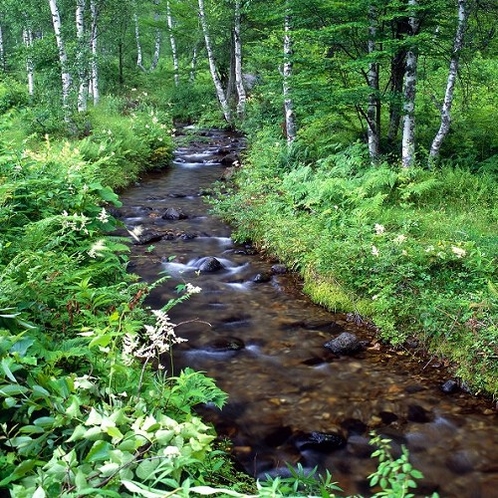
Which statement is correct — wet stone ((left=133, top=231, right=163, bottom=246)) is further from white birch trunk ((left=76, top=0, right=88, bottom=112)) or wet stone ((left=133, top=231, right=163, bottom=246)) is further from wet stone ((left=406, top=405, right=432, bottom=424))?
white birch trunk ((left=76, top=0, right=88, bottom=112))

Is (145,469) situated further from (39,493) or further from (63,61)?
(63,61)

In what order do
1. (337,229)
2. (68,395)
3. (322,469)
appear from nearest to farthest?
1. (68,395)
2. (322,469)
3. (337,229)

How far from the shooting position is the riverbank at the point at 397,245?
6.12 meters

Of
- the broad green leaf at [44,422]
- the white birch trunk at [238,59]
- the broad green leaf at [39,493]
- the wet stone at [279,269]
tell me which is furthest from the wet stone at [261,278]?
the white birch trunk at [238,59]

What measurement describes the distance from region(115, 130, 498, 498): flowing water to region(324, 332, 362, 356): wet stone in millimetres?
102

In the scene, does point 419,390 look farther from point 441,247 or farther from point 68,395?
point 68,395

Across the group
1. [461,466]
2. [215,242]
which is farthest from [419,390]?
[215,242]

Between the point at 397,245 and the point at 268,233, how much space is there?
3102mm

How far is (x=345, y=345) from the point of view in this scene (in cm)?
654

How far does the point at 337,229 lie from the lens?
8.66 meters

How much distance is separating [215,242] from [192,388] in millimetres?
7238

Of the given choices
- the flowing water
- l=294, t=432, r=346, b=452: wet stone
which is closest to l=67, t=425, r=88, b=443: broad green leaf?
the flowing water

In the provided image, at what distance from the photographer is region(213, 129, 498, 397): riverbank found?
612cm

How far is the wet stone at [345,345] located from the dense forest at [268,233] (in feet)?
1.60
